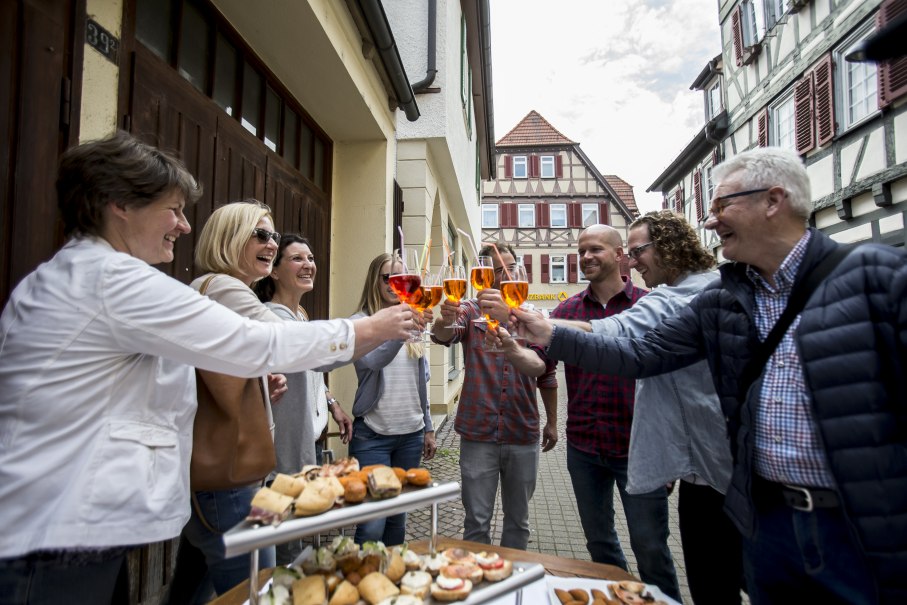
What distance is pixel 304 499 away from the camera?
1.06 m

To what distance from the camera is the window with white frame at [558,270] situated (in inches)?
1000

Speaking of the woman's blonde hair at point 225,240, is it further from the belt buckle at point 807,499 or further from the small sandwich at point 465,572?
the belt buckle at point 807,499

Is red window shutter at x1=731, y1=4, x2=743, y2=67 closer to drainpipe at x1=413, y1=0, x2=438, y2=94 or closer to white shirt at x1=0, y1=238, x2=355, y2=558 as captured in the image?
drainpipe at x1=413, y1=0, x2=438, y2=94

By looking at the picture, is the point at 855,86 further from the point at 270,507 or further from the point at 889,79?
the point at 270,507

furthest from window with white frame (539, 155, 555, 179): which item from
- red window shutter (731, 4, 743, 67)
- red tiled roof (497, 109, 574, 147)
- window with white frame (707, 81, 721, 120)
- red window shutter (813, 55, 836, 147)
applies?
red window shutter (813, 55, 836, 147)

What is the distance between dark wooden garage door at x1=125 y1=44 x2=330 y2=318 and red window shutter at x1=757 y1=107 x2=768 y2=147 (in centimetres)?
1108

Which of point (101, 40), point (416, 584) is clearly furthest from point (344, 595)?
point (101, 40)

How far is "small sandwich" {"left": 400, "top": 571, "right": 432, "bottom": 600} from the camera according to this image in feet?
3.89

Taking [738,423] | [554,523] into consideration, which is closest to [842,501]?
[738,423]

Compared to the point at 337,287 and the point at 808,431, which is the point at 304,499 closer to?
the point at 808,431

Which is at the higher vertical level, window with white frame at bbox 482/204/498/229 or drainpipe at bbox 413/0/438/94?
window with white frame at bbox 482/204/498/229

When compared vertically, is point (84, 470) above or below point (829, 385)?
below

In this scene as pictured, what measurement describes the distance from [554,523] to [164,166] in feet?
13.2

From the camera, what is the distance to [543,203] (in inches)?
→ 1009
